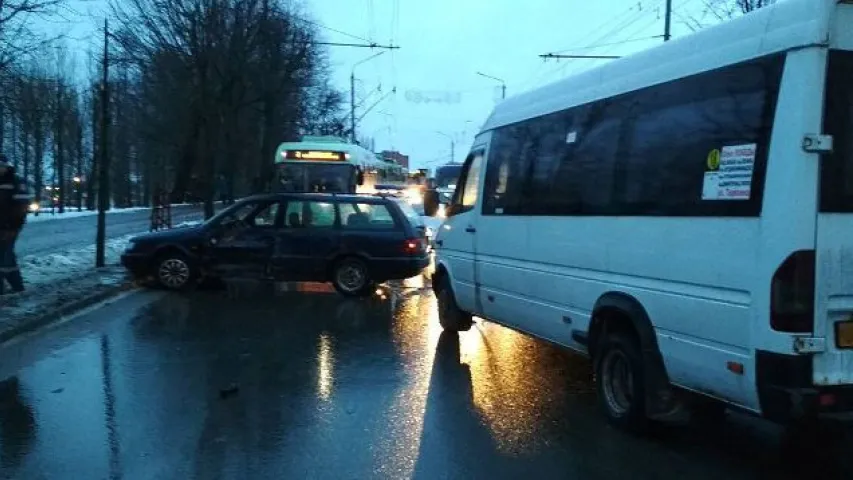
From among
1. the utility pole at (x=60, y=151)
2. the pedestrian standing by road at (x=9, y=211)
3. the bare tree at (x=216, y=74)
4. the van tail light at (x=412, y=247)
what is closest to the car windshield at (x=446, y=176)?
the bare tree at (x=216, y=74)

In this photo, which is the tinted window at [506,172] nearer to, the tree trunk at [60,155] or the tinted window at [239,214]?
the tinted window at [239,214]

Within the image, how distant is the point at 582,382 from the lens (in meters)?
8.02

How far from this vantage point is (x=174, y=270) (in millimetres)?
14281

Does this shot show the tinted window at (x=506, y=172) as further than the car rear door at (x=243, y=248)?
No

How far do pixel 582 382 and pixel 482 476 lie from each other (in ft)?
9.59

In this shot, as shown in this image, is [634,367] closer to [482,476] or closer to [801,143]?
[482,476]

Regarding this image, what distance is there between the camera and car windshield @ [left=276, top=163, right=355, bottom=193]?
2500cm

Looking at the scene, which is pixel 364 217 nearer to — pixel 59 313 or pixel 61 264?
pixel 59 313

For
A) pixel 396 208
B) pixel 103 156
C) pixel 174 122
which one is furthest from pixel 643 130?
pixel 174 122

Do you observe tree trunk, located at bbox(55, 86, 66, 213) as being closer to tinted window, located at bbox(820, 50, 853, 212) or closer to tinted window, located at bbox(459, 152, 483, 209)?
tinted window, located at bbox(459, 152, 483, 209)

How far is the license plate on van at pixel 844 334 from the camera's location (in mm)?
4730

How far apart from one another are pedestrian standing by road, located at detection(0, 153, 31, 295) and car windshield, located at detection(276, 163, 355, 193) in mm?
12859

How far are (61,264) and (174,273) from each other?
146 inches

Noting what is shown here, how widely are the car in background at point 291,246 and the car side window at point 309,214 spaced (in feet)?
0.05
